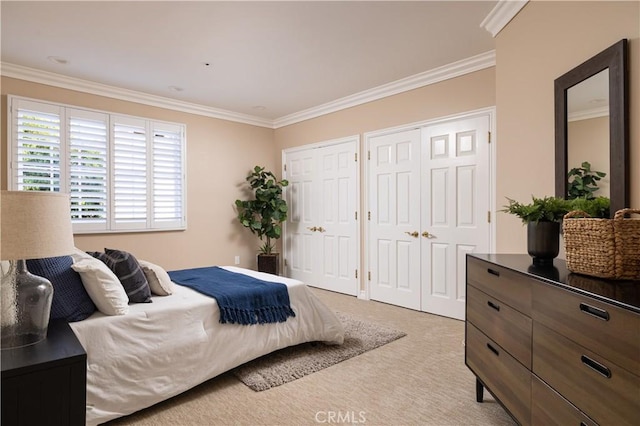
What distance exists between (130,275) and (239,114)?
385cm

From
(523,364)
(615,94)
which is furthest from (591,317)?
(615,94)

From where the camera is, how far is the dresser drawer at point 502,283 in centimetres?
156

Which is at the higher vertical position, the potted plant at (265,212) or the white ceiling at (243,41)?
the white ceiling at (243,41)

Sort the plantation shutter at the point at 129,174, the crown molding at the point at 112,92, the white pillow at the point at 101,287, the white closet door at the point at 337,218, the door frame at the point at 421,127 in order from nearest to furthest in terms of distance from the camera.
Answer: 1. the white pillow at the point at 101,287
2. the door frame at the point at 421,127
3. the crown molding at the point at 112,92
4. the plantation shutter at the point at 129,174
5. the white closet door at the point at 337,218

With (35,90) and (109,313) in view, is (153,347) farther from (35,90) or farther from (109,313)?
(35,90)

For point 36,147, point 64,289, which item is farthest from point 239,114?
point 64,289

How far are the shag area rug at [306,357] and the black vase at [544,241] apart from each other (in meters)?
1.66

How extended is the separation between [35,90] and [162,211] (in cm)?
190

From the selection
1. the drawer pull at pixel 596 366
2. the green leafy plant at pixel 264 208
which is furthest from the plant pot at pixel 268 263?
the drawer pull at pixel 596 366

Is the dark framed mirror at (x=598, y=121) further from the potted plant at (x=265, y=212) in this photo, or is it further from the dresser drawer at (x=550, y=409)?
the potted plant at (x=265, y=212)

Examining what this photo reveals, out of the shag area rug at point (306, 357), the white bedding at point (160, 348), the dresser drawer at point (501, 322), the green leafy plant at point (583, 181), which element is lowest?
the shag area rug at point (306, 357)

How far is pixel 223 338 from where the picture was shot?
2410 mm

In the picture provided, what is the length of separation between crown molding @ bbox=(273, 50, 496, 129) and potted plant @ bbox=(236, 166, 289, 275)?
3.62 feet

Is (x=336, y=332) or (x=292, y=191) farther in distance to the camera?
(x=292, y=191)
